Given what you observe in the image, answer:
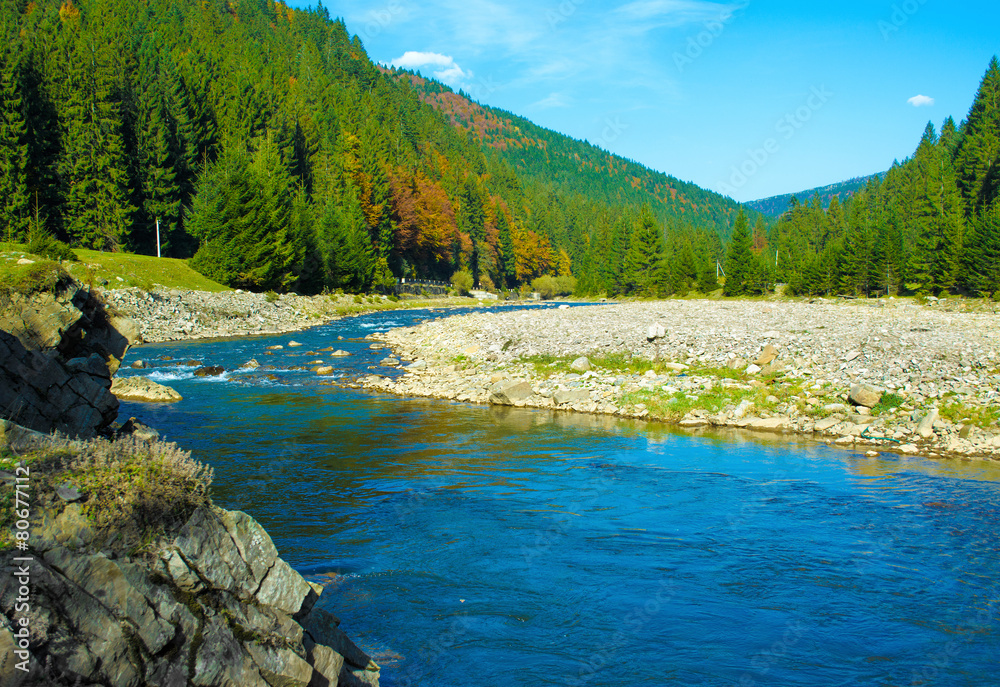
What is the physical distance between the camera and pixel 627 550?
8.70 m

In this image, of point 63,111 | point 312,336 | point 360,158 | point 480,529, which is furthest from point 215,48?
point 480,529

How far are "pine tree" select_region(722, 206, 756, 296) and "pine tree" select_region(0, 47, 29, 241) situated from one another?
74.8m

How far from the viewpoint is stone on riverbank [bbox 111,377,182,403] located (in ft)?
62.4

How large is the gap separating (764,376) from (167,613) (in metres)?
17.4

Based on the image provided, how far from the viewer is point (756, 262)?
7994cm

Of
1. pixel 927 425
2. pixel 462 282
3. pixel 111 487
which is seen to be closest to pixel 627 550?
pixel 111 487

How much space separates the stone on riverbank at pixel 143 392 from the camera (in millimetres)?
19031

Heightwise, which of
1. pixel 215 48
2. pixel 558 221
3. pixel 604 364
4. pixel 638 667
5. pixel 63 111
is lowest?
pixel 638 667

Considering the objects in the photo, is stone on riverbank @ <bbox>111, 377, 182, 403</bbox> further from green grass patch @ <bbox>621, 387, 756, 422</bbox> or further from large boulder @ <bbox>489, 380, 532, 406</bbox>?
green grass patch @ <bbox>621, 387, 756, 422</bbox>

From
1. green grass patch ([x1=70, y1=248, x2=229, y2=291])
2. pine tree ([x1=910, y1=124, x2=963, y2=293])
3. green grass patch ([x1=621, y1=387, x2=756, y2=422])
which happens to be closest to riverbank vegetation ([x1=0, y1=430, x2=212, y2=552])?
green grass patch ([x1=621, y1=387, x2=756, y2=422])

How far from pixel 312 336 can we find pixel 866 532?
34317mm

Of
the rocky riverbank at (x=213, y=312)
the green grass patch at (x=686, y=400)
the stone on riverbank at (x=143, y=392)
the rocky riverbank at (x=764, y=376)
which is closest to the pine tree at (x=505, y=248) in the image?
the rocky riverbank at (x=213, y=312)

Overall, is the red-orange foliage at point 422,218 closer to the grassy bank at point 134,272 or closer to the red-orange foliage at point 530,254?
the red-orange foliage at point 530,254

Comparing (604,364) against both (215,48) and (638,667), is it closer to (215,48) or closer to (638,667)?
(638,667)
